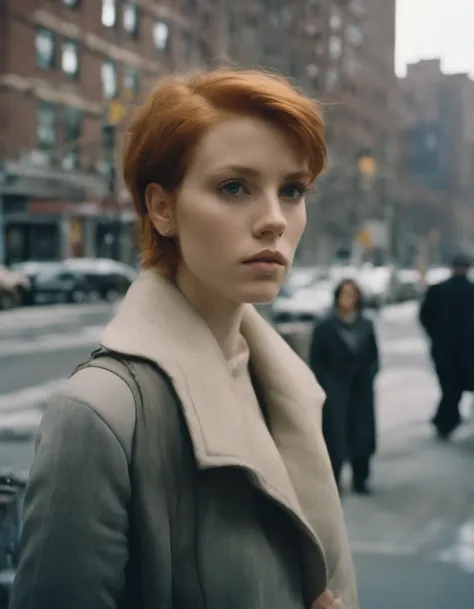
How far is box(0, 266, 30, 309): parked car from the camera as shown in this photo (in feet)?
67.6

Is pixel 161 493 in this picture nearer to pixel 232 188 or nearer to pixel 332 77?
pixel 232 188

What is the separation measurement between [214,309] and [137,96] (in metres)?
0.97

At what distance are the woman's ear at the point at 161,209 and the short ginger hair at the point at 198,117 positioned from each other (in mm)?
14

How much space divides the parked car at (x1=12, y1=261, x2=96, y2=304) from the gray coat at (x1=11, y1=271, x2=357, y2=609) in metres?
21.3

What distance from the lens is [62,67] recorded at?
1723cm

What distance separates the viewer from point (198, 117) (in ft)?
4.86

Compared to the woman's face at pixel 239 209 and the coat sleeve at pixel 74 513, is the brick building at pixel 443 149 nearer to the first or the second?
the woman's face at pixel 239 209

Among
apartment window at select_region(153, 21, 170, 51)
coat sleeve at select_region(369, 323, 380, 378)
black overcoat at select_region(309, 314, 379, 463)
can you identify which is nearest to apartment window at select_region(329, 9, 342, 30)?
apartment window at select_region(153, 21, 170, 51)

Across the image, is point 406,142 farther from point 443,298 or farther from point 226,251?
point 226,251

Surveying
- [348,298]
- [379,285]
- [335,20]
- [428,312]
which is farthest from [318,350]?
[335,20]

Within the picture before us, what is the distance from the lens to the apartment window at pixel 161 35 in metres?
16.8

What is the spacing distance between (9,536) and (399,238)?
66.8m

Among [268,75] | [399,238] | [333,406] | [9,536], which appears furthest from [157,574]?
[399,238]

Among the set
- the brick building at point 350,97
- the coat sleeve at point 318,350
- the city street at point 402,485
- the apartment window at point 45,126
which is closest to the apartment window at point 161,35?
the apartment window at point 45,126
